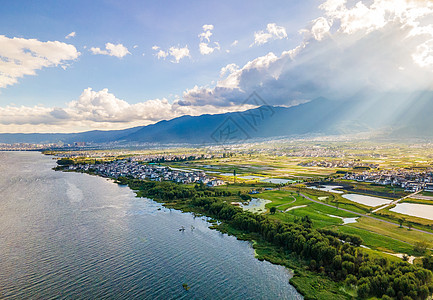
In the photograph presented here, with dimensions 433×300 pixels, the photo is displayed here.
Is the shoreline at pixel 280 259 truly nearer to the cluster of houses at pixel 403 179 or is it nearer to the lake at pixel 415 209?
the lake at pixel 415 209

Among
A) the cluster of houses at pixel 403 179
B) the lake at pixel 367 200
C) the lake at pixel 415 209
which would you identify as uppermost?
the cluster of houses at pixel 403 179

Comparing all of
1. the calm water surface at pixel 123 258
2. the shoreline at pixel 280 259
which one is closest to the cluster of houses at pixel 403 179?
the shoreline at pixel 280 259

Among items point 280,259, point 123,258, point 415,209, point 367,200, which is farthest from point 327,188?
point 123,258

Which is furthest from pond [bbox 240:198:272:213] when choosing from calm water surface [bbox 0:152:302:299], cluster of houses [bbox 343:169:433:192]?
cluster of houses [bbox 343:169:433:192]

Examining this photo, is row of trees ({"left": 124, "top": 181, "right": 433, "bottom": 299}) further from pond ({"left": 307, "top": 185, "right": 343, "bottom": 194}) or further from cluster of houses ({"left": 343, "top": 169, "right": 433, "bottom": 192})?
cluster of houses ({"left": 343, "top": 169, "right": 433, "bottom": 192})

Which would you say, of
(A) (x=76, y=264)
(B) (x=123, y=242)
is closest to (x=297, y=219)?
(B) (x=123, y=242)
